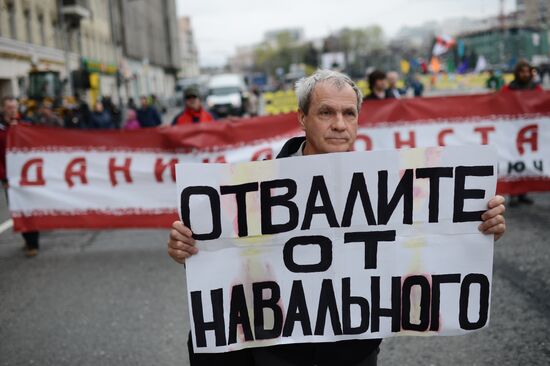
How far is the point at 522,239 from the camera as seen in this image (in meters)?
6.07

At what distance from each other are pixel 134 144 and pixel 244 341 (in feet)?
16.1

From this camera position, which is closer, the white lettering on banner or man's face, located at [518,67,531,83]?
the white lettering on banner

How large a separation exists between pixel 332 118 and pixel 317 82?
6.2 inches

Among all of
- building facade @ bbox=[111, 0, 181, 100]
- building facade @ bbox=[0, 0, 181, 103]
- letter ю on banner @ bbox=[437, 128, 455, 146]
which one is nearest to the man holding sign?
letter ю on banner @ bbox=[437, 128, 455, 146]

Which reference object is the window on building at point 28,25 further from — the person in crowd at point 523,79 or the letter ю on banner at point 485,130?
the letter ю on banner at point 485,130

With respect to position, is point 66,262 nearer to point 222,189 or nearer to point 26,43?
point 222,189

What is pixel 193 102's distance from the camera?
8.31m

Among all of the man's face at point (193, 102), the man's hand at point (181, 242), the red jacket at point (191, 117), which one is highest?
the man's face at point (193, 102)

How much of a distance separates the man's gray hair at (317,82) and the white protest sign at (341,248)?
0.93 ft

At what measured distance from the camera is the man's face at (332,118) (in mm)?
2202

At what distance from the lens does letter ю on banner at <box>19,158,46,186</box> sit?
661 centimetres

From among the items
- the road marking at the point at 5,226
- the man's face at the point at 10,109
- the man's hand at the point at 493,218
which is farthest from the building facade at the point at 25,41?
the man's hand at the point at 493,218

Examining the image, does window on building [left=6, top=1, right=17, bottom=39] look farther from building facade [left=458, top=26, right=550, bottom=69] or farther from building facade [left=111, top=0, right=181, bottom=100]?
building facade [left=458, top=26, right=550, bottom=69]

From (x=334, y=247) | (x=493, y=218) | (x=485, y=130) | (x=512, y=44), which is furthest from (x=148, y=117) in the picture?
(x=512, y=44)
